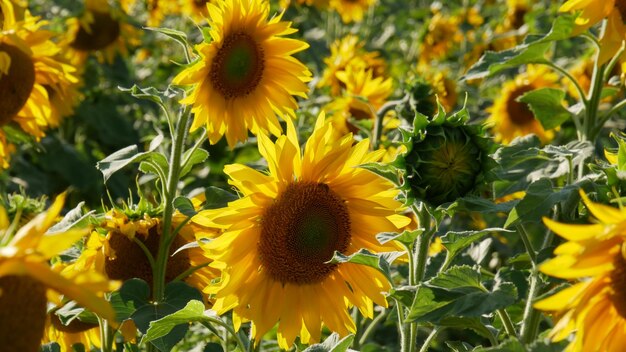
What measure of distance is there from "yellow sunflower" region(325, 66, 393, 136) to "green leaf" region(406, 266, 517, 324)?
5.23ft

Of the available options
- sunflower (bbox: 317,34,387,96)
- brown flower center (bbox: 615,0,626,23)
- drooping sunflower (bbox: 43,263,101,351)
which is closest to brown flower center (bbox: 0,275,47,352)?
drooping sunflower (bbox: 43,263,101,351)

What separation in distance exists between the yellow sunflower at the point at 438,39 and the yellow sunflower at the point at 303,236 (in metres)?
3.47

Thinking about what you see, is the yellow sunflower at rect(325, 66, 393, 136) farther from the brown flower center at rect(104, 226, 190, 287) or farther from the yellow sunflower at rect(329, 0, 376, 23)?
the yellow sunflower at rect(329, 0, 376, 23)

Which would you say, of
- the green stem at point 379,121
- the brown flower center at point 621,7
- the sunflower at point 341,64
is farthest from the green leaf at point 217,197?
the sunflower at point 341,64

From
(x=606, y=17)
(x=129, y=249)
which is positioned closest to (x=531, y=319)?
(x=606, y=17)

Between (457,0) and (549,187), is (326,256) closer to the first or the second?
(549,187)

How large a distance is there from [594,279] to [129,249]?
1.03 m

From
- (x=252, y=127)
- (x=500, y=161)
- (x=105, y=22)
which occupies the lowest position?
(x=105, y=22)

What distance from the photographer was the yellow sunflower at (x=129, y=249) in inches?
73.4

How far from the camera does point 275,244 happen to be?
1.75m

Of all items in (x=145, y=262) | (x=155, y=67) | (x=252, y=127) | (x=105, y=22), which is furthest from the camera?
(x=155, y=67)

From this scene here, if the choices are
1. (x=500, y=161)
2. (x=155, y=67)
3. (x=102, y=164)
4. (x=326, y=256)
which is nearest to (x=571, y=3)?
(x=500, y=161)

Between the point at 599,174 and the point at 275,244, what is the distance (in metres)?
0.56

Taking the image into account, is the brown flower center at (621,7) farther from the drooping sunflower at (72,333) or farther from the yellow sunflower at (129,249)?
the drooping sunflower at (72,333)
